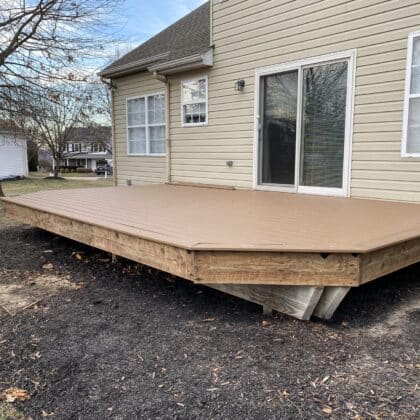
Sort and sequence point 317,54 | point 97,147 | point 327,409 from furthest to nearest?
point 97,147 < point 317,54 < point 327,409

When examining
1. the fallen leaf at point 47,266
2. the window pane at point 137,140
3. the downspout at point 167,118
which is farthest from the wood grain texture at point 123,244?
the window pane at point 137,140

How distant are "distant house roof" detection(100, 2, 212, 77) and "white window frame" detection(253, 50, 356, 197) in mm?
1352

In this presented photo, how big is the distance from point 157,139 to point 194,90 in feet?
5.06

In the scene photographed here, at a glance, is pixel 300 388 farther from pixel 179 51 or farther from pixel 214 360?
pixel 179 51

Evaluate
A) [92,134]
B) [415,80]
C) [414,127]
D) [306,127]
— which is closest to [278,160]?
[306,127]

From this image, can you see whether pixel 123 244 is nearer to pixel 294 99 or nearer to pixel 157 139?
pixel 294 99

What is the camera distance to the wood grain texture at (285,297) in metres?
2.59

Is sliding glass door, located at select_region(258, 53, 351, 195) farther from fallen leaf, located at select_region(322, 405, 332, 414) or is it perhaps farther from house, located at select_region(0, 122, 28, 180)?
house, located at select_region(0, 122, 28, 180)

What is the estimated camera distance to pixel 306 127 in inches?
206

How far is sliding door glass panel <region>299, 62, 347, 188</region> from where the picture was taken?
16.1ft

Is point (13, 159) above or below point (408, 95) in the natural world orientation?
below

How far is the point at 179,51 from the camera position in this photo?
24.0 ft

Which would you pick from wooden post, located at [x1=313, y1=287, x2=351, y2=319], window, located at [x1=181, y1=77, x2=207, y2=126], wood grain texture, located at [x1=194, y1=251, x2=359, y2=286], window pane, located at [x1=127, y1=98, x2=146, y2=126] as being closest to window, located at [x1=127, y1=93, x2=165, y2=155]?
window pane, located at [x1=127, y1=98, x2=146, y2=126]

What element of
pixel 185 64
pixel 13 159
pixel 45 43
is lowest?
pixel 13 159
